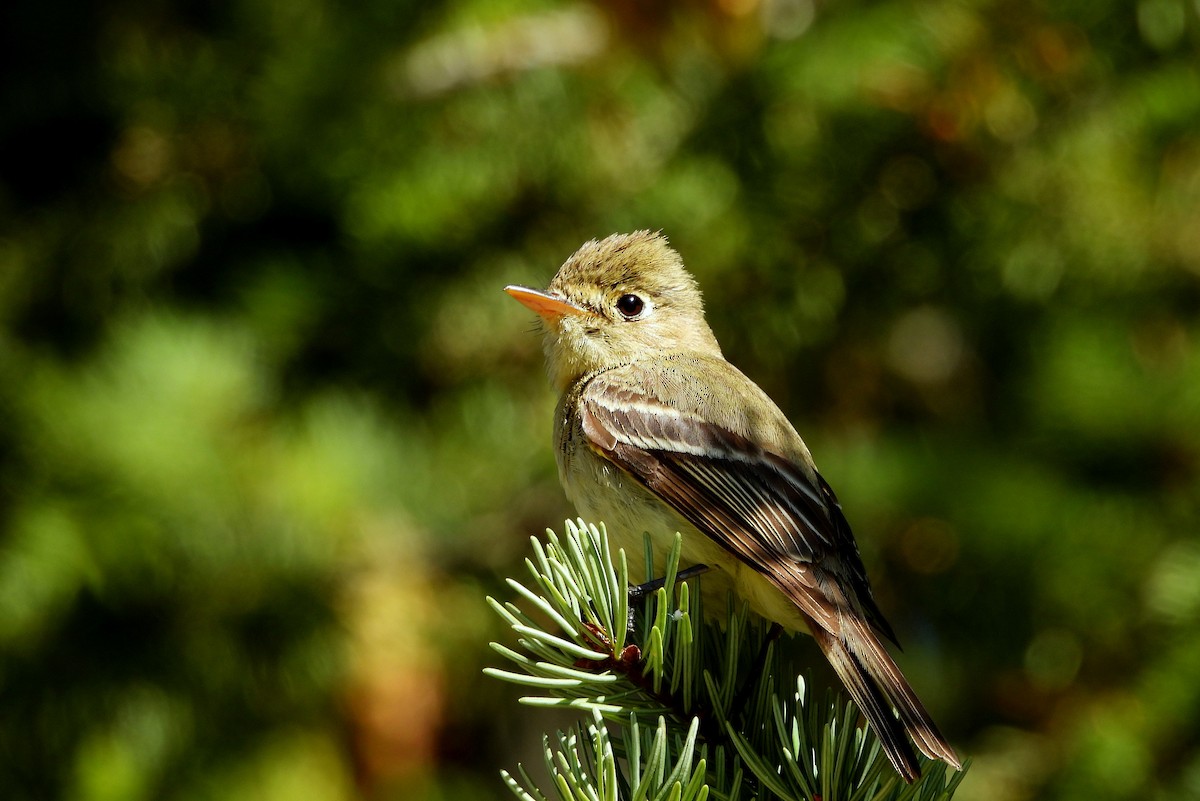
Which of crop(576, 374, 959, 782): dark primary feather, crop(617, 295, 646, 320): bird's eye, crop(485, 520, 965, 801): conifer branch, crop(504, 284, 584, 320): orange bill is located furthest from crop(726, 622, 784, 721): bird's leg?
crop(617, 295, 646, 320): bird's eye

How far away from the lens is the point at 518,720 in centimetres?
464

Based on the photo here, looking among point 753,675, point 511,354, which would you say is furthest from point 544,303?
point 753,675

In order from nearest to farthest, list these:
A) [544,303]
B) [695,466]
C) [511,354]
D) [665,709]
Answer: [665,709] < [695,466] < [544,303] < [511,354]

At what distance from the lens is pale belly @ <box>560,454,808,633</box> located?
2684mm

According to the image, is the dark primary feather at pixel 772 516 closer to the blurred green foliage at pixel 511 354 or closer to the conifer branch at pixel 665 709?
the conifer branch at pixel 665 709

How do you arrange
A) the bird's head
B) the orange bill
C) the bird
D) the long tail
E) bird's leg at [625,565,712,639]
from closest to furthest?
1. the long tail
2. bird's leg at [625,565,712,639]
3. the bird
4. the orange bill
5. the bird's head

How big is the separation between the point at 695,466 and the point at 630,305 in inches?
33.4

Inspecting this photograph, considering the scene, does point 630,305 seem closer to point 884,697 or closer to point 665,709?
point 884,697

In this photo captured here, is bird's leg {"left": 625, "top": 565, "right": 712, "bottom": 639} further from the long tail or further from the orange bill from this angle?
the orange bill

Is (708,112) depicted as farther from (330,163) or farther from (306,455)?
(306,455)

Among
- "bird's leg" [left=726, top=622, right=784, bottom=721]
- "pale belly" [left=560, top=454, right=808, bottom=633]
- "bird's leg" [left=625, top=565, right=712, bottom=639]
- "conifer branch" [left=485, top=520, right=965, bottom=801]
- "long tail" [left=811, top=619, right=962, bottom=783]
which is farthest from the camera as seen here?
"pale belly" [left=560, top=454, right=808, bottom=633]

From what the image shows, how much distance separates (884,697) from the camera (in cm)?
238

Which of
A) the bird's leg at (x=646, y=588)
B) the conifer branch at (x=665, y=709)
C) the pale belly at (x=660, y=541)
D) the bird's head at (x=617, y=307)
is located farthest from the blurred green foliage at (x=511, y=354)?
the conifer branch at (x=665, y=709)

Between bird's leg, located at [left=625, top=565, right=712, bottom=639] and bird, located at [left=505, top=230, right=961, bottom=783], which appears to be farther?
bird, located at [left=505, top=230, right=961, bottom=783]
